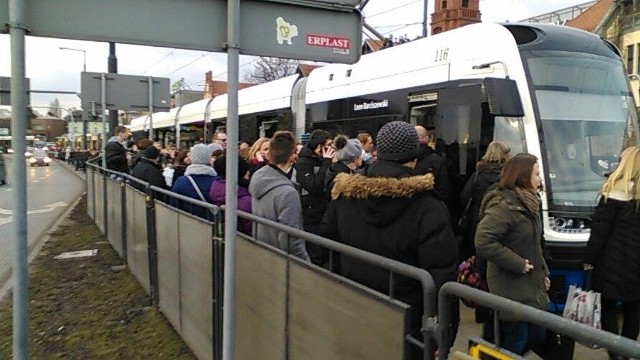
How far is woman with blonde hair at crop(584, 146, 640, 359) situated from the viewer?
158 inches

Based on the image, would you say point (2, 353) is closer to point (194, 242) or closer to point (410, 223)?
point (194, 242)

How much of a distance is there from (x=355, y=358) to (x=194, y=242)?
7.95ft

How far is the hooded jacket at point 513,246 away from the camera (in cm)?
355

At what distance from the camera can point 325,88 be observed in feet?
34.6

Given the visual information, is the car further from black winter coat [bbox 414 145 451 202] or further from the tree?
black winter coat [bbox 414 145 451 202]

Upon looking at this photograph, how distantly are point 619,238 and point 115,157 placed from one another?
938 cm

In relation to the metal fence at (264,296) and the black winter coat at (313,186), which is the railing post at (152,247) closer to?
the metal fence at (264,296)

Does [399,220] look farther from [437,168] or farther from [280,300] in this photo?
[437,168]

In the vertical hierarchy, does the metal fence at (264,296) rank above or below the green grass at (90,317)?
above

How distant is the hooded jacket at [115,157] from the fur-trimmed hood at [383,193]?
916cm

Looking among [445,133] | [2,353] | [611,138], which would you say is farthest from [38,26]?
[611,138]

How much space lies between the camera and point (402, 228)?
2.75m

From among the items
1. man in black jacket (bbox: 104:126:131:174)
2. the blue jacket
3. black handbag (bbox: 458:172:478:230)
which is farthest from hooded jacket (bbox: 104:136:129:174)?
black handbag (bbox: 458:172:478:230)

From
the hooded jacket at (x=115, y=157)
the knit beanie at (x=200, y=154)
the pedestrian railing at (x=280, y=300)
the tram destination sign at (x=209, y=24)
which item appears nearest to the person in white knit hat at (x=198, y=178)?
the knit beanie at (x=200, y=154)
